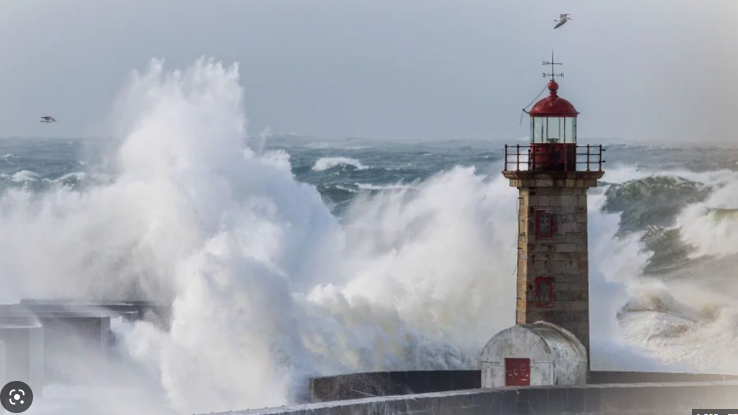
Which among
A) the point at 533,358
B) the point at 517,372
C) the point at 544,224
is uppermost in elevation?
the point at 544,224

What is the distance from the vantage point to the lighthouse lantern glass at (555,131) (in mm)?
15945

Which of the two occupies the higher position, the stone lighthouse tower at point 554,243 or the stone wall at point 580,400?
the stone lighthouse tower at point 554,243

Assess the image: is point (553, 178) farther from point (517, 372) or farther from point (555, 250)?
point (517, 372)

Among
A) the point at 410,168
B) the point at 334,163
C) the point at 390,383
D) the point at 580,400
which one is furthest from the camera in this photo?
the point at 334,163

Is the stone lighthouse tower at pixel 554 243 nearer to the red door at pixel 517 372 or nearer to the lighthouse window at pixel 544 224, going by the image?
the lighthouse window at pixel 544 224

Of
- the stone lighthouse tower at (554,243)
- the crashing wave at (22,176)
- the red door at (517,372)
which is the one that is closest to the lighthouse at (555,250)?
the stone lighthouse tower at (554,243)

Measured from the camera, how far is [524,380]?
596 inches

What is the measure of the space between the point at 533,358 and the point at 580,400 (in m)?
0.65

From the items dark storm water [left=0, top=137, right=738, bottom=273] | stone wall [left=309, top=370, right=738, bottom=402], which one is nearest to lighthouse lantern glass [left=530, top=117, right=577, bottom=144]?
stone wall [left=309, top=370, right=738, bottom=402]

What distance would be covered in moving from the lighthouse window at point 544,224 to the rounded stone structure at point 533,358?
742 mm

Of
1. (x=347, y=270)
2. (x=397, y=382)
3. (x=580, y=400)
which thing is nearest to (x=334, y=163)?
(x=347, y=270)

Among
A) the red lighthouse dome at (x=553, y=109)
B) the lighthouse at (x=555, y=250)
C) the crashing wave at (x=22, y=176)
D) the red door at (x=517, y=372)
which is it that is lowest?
the red door at (x=517, y=372)

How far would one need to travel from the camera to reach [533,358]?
1512 cm

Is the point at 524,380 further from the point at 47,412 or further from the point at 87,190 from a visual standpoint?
the point at 87,190
